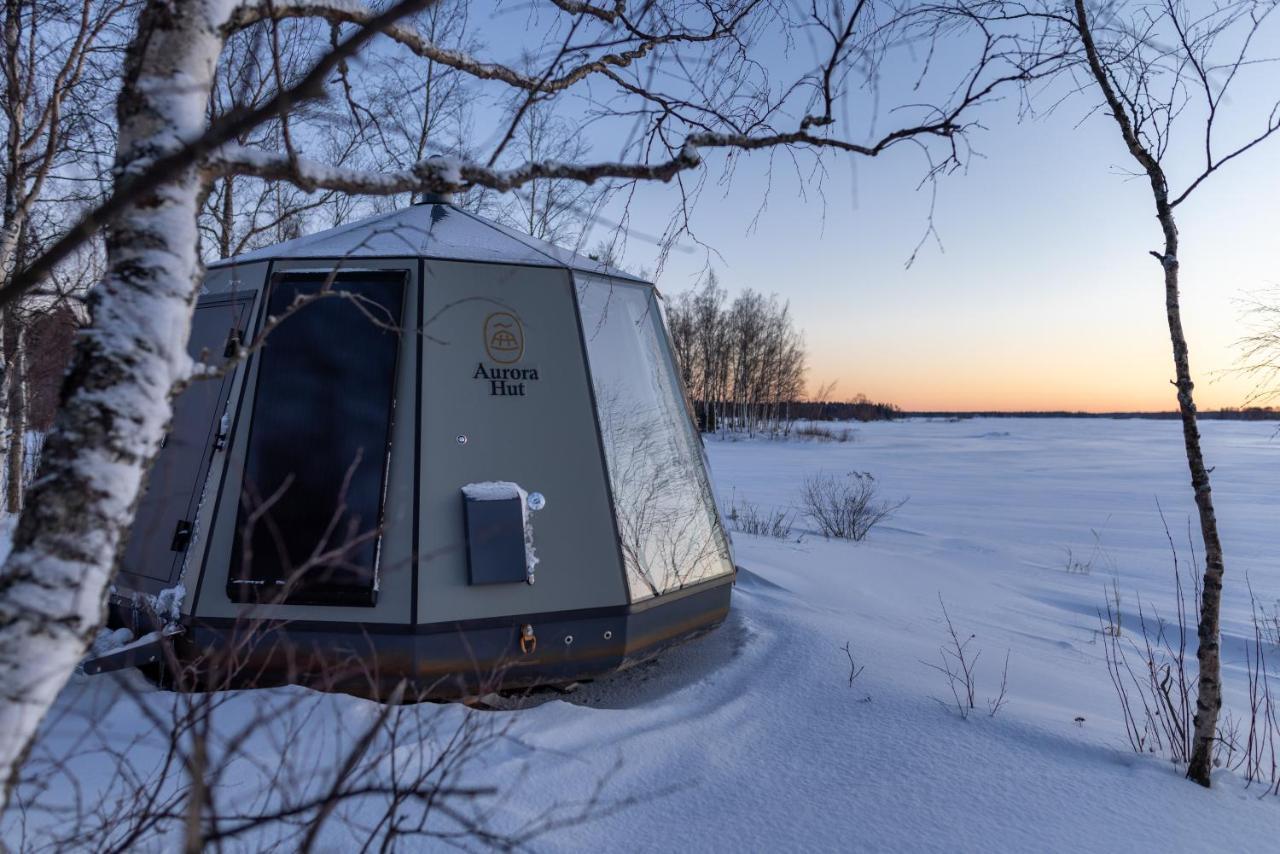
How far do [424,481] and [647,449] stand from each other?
4.90 ft

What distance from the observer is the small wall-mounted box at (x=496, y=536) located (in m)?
3.82

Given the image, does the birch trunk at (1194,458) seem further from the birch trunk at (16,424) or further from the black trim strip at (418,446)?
the birch trunk at (16,424)

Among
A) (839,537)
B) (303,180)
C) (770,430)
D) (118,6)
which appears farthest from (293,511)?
(770,430)

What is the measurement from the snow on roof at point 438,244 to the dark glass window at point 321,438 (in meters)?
0.27

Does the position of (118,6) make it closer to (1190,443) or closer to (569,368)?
(569,368)

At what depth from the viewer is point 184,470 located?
429 centimetres

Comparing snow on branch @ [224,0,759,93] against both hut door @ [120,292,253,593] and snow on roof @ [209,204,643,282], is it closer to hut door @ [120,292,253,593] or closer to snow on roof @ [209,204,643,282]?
snow on roof @ [209,204,643,282]

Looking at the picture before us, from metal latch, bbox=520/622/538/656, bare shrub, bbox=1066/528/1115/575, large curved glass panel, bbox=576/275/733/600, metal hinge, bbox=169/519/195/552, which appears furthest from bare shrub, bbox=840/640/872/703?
bare shrub, bbox=1066/528/1115/575

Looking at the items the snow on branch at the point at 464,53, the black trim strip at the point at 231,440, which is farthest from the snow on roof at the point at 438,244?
the snow on branch at the point at 464,53

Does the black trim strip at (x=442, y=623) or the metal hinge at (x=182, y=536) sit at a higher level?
the metal hinge at (x=182, y=536)

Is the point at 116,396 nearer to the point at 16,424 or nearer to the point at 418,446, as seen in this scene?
the point at 418,446

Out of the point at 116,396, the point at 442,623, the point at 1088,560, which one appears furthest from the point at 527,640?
the point at 1088,560

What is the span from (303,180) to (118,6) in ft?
25.6

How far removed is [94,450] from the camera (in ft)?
3.81
